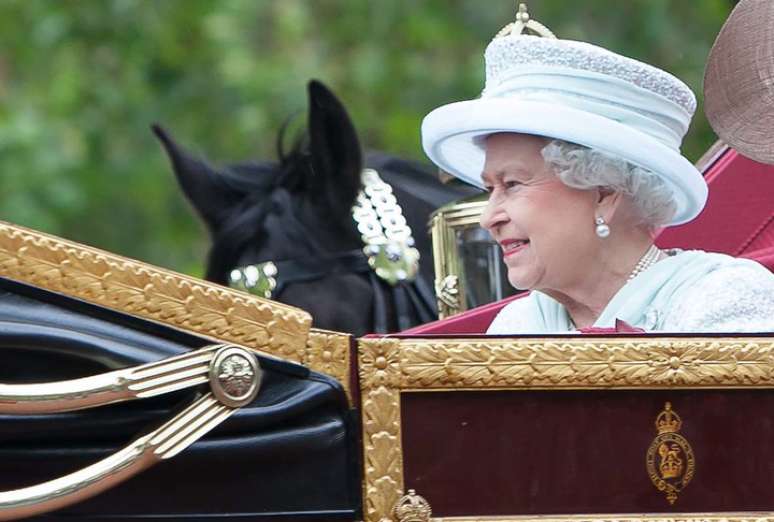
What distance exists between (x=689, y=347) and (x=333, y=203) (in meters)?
1.79

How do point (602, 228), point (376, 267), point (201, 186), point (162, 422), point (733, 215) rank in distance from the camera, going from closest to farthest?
point (162, 422) < point (602, 228) < point (733, 215) < point (376, 267) < point (201, 186)

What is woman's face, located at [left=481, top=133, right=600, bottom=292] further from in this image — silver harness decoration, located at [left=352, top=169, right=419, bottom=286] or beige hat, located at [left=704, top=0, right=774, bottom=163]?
silver harness decoration, located at [left=352, top=169, right=419, bottom=286]

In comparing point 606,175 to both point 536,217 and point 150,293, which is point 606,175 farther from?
point 150,293

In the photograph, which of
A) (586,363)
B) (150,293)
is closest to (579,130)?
A: (586,363)

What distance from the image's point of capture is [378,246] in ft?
12.3

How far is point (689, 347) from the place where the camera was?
2094 mm

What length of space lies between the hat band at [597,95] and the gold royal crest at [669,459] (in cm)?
52

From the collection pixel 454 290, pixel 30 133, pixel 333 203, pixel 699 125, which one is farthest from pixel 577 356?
pixel 30 133

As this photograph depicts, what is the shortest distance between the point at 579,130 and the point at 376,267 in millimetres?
1442

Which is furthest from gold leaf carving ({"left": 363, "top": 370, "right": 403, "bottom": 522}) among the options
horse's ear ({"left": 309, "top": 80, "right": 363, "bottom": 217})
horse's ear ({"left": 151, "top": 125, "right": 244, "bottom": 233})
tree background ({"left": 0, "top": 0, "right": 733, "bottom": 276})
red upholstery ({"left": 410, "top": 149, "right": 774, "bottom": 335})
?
tree background ({"left": 0, "top": 0, "right": 733, "bottom": 276})

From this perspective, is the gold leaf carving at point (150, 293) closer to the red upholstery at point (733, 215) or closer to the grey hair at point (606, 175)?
the grey hair at point (606, 175)

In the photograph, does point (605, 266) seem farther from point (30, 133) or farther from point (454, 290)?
point (30, 133)

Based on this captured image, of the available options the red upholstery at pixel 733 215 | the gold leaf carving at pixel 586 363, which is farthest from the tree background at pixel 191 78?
the gold leaf carving at pixel 586 363

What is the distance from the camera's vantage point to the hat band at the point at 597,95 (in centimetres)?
240
